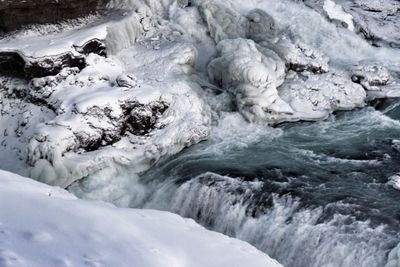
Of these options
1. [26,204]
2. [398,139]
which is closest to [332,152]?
[398,139]

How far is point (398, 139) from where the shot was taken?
1062 centimetres

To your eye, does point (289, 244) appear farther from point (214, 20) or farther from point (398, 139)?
point (214, 20)

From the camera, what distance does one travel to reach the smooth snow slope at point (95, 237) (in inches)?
160

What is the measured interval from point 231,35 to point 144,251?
32.3 ft

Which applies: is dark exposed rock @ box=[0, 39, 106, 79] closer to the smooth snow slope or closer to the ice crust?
the ice crust

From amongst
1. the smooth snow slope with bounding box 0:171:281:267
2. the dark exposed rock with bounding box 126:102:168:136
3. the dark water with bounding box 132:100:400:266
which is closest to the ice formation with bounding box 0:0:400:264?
the dark exposed rock with bounding box 126:102:168:136

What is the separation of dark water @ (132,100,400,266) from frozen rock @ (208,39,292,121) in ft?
1.39

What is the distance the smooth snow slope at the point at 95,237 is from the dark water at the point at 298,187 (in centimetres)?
287

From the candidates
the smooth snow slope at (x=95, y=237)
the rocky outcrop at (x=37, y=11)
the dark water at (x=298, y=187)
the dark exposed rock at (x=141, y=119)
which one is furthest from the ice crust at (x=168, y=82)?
the smooth snow slope at (x=95, y=237)

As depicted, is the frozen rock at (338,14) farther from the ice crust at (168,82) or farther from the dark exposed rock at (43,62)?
the dark exposed rock at (43,62)

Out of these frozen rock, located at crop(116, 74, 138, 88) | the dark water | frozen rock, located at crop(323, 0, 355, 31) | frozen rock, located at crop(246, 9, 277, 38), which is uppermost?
frozen rock, located at crop(323, 0, 355, 31)

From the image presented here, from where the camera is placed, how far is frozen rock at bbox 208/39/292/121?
1145 cm

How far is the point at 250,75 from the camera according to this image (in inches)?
462

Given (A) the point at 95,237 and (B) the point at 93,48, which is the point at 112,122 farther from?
(A) the point at 95,237
